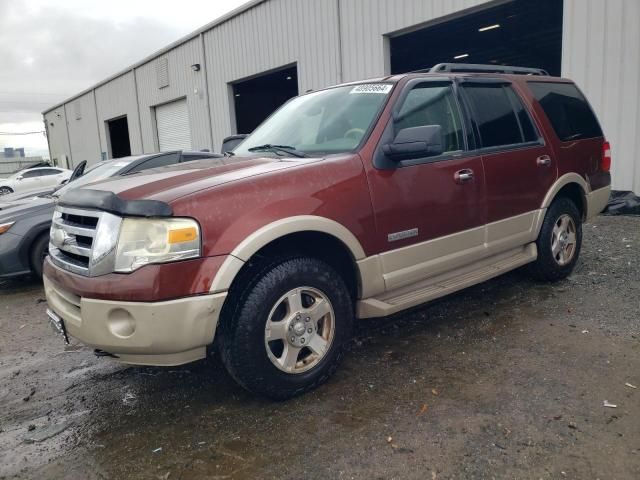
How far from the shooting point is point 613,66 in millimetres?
8133

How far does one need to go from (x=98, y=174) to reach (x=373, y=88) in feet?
15.3

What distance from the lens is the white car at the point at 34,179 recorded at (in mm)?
21031

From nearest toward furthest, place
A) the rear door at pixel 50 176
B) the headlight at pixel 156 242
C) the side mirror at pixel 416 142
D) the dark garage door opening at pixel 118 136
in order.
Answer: the headlight at pixel 156 242 < the side mirror at pixel 416 142 < the rear door at pixel 50 176 < the dark garage door opening at pixel 118 136

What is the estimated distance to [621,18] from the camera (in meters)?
7.89

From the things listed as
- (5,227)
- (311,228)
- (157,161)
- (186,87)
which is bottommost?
(5,227)

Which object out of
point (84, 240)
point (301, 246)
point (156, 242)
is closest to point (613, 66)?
point (301, 246)

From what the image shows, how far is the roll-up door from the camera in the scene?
19172 millimetres

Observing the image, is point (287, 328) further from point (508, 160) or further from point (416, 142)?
point (508, 160)

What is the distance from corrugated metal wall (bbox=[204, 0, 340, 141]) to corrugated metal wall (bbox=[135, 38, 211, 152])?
0.62 metres

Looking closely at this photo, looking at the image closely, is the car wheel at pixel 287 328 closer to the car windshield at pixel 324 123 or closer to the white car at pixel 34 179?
the car windshield at pixel 324 123

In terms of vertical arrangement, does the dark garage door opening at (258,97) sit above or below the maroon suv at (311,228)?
above

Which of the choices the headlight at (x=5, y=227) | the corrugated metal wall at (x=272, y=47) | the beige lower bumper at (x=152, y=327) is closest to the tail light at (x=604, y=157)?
the beige lower bumper at (x=152, y=327)

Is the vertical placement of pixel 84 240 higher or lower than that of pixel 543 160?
lower

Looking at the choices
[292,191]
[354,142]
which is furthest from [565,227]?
[292,191]
